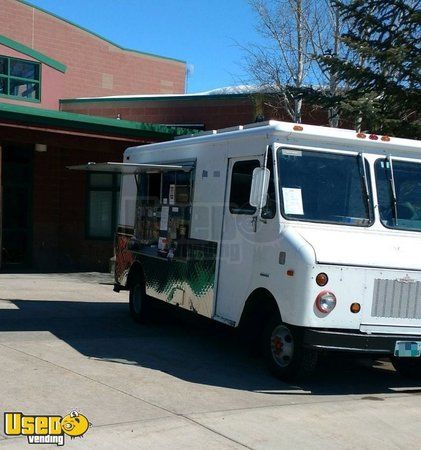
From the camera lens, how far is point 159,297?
32.6ft

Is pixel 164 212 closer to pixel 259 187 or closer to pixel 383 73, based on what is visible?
pixel 259 187

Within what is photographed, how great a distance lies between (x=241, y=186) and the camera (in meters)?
8.00

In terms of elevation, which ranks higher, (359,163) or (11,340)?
(359,163)

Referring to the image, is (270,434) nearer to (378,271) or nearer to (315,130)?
(378,271)

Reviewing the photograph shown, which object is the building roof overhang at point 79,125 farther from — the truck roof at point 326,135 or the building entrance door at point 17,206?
the truck roof at point 326,135

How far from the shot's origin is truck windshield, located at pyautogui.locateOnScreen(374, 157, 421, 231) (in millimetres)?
7516

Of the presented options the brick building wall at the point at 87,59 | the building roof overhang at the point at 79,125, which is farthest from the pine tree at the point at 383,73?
the brick building wall at the point at 87,59

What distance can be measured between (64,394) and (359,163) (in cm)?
404

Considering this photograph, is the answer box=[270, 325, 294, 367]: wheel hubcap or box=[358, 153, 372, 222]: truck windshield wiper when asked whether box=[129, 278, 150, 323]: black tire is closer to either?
box=[270, 325, 294, 367]: wheel hubcap

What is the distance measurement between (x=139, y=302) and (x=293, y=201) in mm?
4432

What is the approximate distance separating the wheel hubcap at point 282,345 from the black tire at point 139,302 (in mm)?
3590

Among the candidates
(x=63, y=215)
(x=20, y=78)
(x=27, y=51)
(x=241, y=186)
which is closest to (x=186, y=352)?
(x=241, y=186)

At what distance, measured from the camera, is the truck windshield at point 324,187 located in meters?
7.21

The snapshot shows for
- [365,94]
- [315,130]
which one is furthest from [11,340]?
[365,94]
